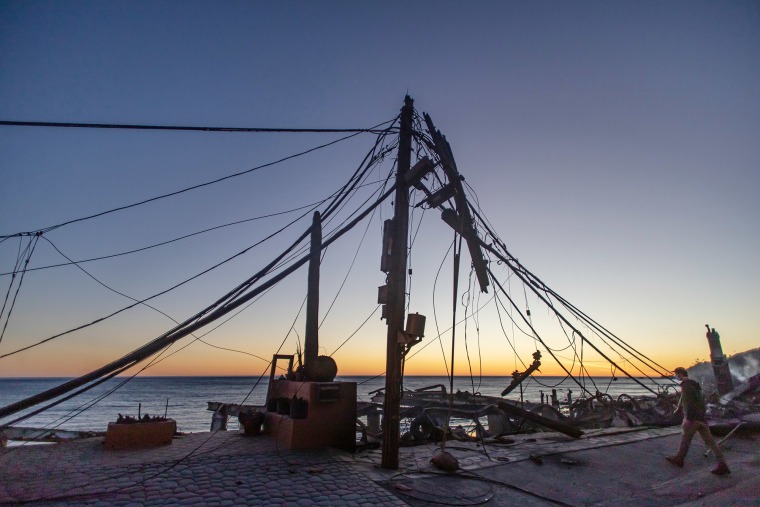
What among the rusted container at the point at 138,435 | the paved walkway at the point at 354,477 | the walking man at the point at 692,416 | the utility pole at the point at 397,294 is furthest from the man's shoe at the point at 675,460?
the rusted container at the point at 138,435

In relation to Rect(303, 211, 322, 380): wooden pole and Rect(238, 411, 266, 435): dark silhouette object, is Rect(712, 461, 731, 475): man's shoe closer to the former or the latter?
Rect(303, 211, 322, 380): wooden pole

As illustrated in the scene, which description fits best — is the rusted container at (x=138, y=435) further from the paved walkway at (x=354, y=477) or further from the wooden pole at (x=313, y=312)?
the wooden pole at (x=313, y=312)

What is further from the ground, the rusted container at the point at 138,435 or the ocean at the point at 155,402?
the rusted container at the point at 138,435

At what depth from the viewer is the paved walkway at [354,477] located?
657 cm

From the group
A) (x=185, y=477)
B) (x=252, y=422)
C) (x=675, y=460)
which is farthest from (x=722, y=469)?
(x=252, y=422)

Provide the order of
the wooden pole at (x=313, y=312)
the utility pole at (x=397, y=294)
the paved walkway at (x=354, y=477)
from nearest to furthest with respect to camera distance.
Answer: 1. the paved walkway at (x=354, y=477)
2. the utility pole at (x=397, y=294)
3. the wooden pole at (x=313, y=312)

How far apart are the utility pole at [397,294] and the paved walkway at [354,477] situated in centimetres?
81

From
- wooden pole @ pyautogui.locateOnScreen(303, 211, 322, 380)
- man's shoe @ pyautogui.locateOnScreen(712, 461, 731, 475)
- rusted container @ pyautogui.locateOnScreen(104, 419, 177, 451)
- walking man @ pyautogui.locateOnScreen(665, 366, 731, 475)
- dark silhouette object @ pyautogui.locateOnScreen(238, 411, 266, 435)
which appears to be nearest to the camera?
man's shoe @ pyautogui.locateOnScreen(712, 461, 731, 475)

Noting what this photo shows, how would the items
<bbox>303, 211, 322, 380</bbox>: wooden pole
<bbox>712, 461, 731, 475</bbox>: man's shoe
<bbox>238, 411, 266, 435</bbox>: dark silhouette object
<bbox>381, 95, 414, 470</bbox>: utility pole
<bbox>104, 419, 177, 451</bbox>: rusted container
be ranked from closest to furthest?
<bbox>712, 461, 731, 475</bbox>: man's shoe → <bbox>381, 95, 414, 470</bbox>: utility pole → <bbox>104, 419, 177, 451</bbox>: rusted container → <bbox>238, 411, 266, 435</bbox>: dark silhouette object → <bbox>303, 211, 322, 380</bbox>: wooden pole

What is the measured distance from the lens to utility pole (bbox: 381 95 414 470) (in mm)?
8836

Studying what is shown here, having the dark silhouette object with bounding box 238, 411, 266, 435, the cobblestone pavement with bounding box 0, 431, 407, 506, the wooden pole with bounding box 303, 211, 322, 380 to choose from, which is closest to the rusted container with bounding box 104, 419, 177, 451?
the cobblestone pavement with bounding box 0, 431, 407, 506

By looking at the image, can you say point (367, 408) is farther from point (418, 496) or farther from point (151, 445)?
point (418, 496)

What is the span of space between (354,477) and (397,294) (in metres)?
4.23

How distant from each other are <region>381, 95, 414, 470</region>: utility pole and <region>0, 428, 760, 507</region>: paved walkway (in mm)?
808
